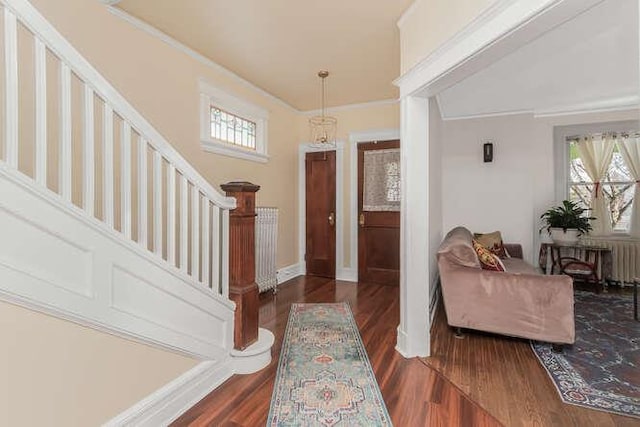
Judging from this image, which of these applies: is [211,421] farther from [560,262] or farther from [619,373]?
[560,262]

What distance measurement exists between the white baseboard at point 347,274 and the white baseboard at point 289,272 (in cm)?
62

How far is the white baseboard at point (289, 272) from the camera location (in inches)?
174

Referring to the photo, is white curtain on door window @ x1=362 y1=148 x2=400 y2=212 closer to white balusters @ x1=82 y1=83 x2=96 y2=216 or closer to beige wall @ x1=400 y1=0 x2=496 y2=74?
beige wall @ x1=400 y1=0 x2=496 y2=74

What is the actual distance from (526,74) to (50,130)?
4.38 m

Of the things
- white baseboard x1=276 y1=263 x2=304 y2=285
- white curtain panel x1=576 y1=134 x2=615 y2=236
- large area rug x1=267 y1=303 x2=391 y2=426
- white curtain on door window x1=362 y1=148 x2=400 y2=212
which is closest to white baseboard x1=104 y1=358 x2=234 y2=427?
large area rug x1=267 y1=303 x2=391 y2=426

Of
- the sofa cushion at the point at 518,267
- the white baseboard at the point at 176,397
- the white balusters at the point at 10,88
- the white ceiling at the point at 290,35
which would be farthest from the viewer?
the sofa cushion at the point at 518,267

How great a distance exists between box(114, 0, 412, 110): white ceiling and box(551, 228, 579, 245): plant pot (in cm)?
293

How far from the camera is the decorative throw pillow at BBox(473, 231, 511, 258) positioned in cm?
398

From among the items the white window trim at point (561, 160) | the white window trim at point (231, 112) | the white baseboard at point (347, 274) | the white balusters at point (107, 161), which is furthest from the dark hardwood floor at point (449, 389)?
the white window trim at point (561, 160)

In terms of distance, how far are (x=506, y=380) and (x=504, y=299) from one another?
663mm

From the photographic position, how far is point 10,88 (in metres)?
1.06

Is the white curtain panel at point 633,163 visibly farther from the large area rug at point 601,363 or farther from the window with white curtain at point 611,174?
the large area rug at point 601,363

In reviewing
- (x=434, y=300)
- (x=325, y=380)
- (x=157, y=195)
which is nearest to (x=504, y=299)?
(x=434, y=300)

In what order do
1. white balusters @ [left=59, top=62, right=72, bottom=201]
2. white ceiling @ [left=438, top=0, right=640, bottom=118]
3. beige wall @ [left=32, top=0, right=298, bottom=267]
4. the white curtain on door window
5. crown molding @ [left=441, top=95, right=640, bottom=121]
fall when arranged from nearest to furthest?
white balusters @ [left=59, top=62, right=72, bottom=201] < beige wall @ [left=32, top=0, right=298, bottom=267] < white ceiling @ [left=438, top=0, right=640, bottom=118] < crown molding @ [left=441, top=95, right=640, bottom=121] < the white curtain on door window
